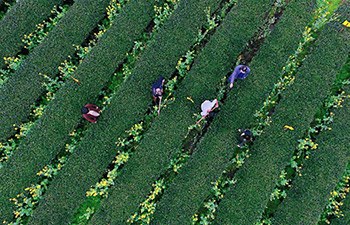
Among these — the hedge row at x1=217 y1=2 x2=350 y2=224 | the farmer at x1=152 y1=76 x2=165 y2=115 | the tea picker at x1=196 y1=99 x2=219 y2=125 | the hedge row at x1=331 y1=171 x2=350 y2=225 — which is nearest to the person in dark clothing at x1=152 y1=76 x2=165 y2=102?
the farmer at x1=152 y1=76 x2=165 y2=115

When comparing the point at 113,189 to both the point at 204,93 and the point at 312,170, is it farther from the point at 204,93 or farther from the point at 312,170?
the point at 312,170

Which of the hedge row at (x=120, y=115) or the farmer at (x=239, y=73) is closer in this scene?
the farmer at (x=239, y=73)

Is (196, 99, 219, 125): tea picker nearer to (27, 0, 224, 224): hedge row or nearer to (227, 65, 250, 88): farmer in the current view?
(227, 65, 250, 88): farmer

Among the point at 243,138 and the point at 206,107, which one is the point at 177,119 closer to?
the point at 206,107

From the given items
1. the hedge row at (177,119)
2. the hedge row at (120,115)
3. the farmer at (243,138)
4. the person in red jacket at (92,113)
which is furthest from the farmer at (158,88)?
the farmer at (243,138)

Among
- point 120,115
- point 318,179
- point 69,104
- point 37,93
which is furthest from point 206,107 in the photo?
point 37,93

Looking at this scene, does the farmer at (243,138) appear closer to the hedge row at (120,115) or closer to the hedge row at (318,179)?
the hedge row at (318,179)

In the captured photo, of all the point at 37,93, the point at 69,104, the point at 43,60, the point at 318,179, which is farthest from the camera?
the point at 43,60
